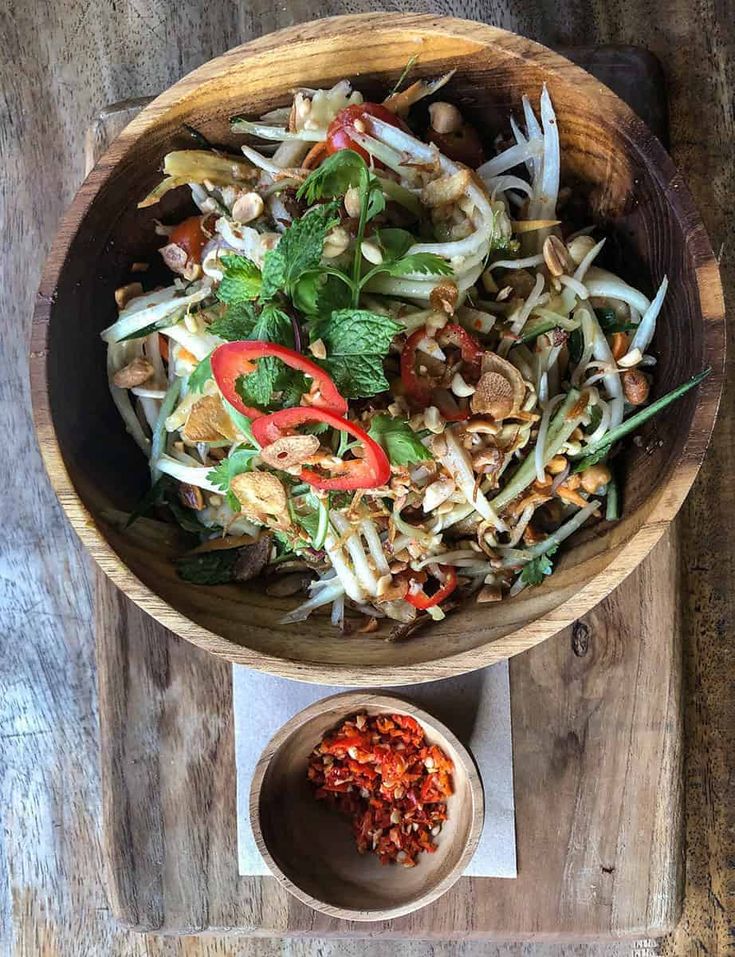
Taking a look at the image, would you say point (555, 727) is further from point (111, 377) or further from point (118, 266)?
point (118, 266)

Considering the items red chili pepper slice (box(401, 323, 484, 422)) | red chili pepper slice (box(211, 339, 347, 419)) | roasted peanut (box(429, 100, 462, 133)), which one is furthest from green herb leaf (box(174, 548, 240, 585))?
roasted peanut (box(429, 100, 462, 133))

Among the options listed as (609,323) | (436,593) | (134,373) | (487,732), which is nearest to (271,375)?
(134,373)

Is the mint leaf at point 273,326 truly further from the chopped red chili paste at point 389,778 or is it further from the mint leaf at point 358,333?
the chopped red chili paste at point 389,778

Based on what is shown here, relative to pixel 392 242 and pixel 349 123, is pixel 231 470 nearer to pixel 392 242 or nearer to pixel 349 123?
pixel 392 242

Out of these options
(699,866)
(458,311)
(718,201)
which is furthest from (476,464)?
(699,866)

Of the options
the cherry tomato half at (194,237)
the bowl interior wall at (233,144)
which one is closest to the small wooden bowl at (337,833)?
the bowl interior wall at (233,144)

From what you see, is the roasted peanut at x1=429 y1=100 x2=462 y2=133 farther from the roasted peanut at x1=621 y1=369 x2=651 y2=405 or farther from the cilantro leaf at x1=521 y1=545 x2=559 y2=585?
the cilantro leaf at x1=521 y1=545 x2=559 y2=585
